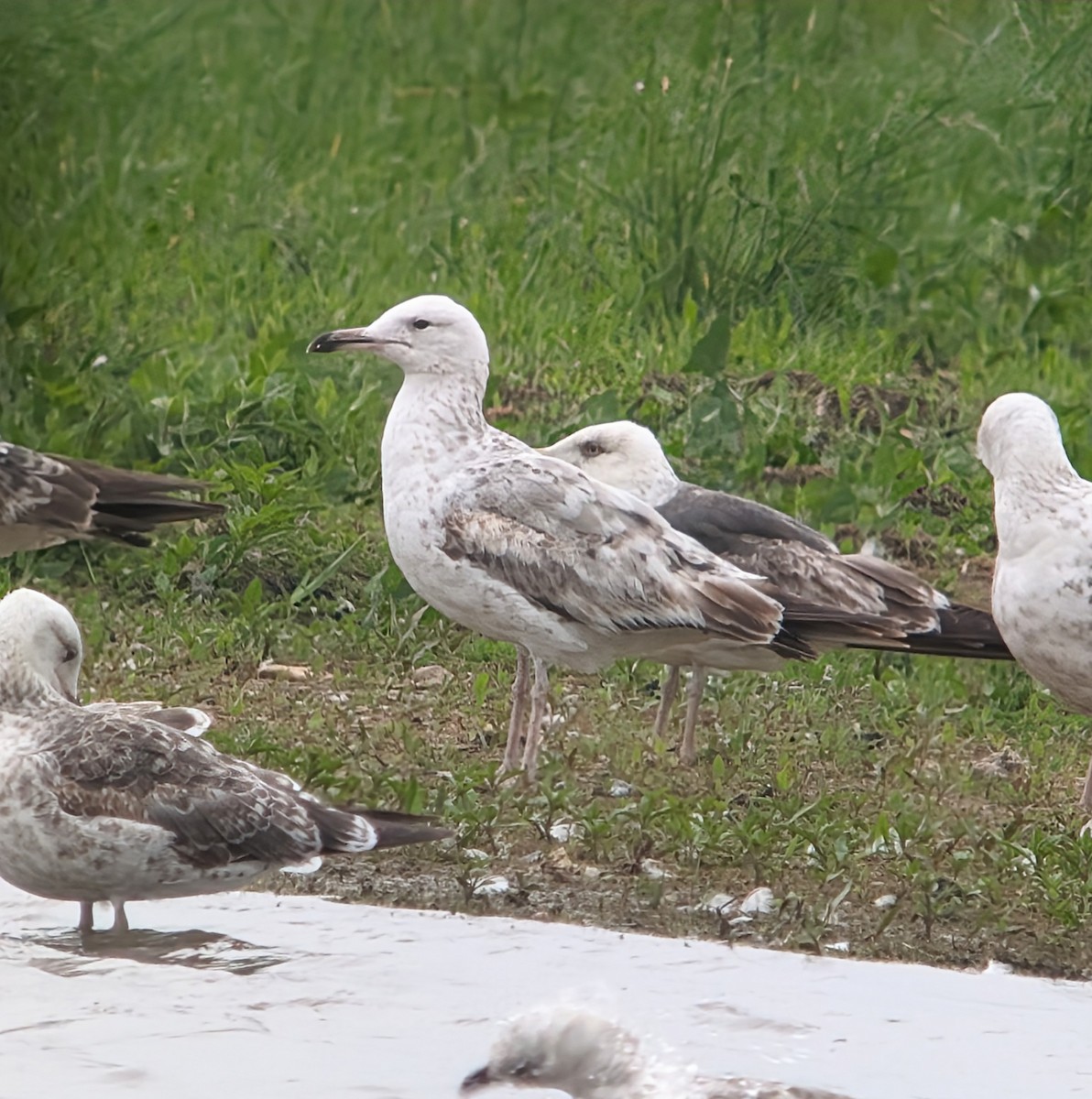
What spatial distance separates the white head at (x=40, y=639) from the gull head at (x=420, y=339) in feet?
4.31

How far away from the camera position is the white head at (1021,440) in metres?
6.79

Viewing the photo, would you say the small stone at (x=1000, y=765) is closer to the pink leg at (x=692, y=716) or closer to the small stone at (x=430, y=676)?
the pink leg at (x=692, y=716)

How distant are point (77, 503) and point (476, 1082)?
11.7 ft

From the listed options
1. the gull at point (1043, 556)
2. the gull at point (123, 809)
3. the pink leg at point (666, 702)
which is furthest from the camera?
the pink leg at point (666, 702)

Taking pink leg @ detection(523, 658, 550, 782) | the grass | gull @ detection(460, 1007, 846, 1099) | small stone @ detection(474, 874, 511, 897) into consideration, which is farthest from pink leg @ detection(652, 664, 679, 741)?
gull @ detection(460, 1007, 846, 1099)

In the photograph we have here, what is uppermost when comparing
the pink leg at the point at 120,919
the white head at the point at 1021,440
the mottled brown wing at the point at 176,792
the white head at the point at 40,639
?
the white head at the point at 1021,440

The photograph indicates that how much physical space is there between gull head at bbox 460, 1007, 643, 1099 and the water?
0.08 metres

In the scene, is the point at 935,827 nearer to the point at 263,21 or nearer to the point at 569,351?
the point at 569,351

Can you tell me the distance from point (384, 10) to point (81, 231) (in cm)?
412

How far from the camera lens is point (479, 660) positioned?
7789mm

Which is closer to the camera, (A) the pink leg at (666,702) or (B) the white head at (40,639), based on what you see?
(B) the white head at (40,639)

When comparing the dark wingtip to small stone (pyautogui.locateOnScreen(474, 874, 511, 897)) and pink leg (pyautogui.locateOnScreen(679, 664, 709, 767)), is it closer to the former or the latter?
small stone (pyautogui.locateOnScreen(474, 874, 511, 897))

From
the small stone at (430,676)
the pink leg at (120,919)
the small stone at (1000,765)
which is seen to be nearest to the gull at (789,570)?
the small stone at (1000,765)

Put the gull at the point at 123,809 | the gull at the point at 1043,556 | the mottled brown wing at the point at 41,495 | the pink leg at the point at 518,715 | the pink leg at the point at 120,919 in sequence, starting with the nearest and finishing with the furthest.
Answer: the gull at the point at 123,809
the pink leg at the point at 120,919
the gull at the point at 1043,556
the pink leg at the point at 518,715
the mottled brown wing at the point at 41,495
